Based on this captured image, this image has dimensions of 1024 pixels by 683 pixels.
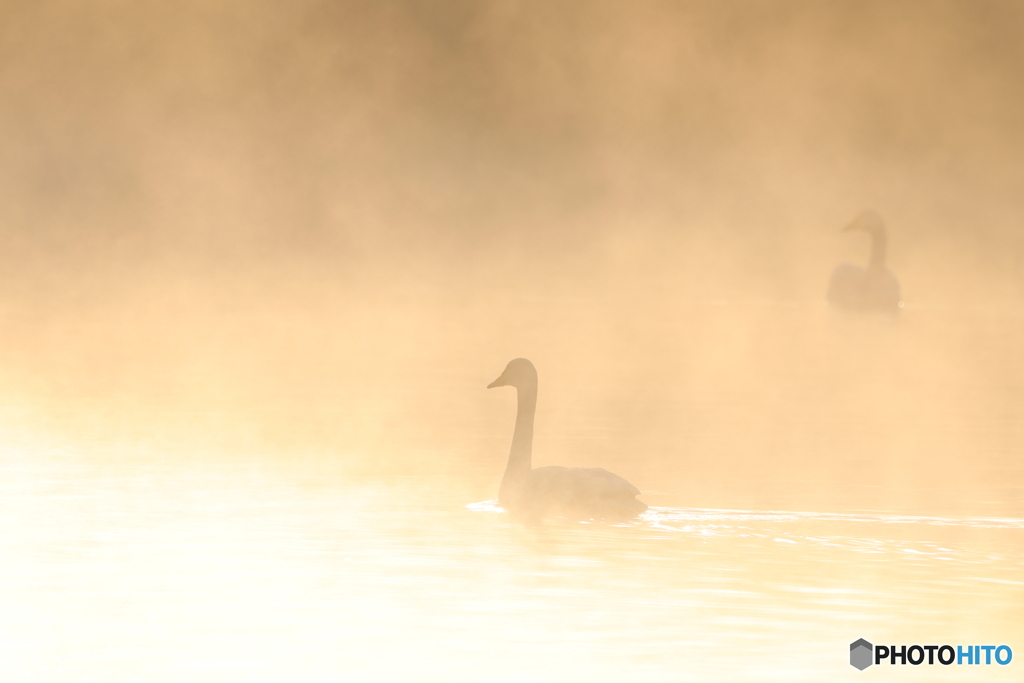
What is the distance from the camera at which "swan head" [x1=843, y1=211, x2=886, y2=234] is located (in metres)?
32.4

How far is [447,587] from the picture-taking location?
28.3ft

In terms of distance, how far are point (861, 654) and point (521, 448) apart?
4170mm

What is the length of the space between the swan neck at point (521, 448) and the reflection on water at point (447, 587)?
267 mm

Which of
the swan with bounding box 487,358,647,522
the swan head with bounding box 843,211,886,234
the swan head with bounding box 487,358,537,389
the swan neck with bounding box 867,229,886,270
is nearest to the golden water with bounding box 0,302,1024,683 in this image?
the swan with bounding box 487,358,647,522

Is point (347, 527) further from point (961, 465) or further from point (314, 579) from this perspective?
point (961, 465)

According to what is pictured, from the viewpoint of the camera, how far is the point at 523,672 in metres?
7.21

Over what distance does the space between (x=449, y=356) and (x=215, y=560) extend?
11.5 meters

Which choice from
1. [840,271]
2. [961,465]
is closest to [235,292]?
[840,271]

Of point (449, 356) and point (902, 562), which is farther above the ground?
point (449, 356)

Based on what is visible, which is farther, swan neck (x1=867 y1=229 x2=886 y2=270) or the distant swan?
swan neck (x1=867 y1=229 x2=886 y2=270)

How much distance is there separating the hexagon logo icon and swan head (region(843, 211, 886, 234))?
2519 centimetres

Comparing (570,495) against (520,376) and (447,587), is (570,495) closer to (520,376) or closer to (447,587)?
(520,376)

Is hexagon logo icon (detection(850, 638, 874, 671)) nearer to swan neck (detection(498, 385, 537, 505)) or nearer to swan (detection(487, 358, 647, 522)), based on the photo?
swan (detection(487, 358, 647, 522))

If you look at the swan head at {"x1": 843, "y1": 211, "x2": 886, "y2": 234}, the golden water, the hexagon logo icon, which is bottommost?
the hexagon logo icon
